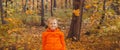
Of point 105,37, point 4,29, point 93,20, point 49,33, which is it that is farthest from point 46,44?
point 93,20

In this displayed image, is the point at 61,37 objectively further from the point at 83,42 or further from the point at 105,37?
the point at 83,42

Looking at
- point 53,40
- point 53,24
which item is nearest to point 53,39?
point 53,40

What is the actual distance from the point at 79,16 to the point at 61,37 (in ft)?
28.6

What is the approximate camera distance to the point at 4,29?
11820 millimetres

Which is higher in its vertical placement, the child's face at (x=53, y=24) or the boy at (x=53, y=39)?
the child's face at (x=53, y=24)

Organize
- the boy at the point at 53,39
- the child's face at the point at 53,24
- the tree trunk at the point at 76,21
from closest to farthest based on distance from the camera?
the child's face at the point at 53,24, the boy at the point at 53,39, the tree trunk at the point at 76,21

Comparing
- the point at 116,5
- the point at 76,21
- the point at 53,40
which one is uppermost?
the point at 116,5

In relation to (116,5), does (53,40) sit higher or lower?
lower

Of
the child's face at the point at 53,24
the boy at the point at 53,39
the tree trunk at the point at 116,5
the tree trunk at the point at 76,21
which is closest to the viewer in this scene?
the child's face at the point at 53,24

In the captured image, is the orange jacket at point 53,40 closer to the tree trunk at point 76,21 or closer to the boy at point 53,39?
the boy at point 53,39

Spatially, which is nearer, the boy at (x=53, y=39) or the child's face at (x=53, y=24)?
the child's face at (x=53, y=24)

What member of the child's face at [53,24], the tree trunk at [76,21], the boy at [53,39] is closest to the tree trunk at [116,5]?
the tree trunk at [76,21]

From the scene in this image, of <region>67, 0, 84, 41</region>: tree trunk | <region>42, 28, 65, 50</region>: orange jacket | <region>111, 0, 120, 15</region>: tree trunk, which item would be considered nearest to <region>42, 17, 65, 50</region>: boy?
<region>42, 28, 65, 50</region>: orange jacket

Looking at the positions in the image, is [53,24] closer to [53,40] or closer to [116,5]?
[53,40]
